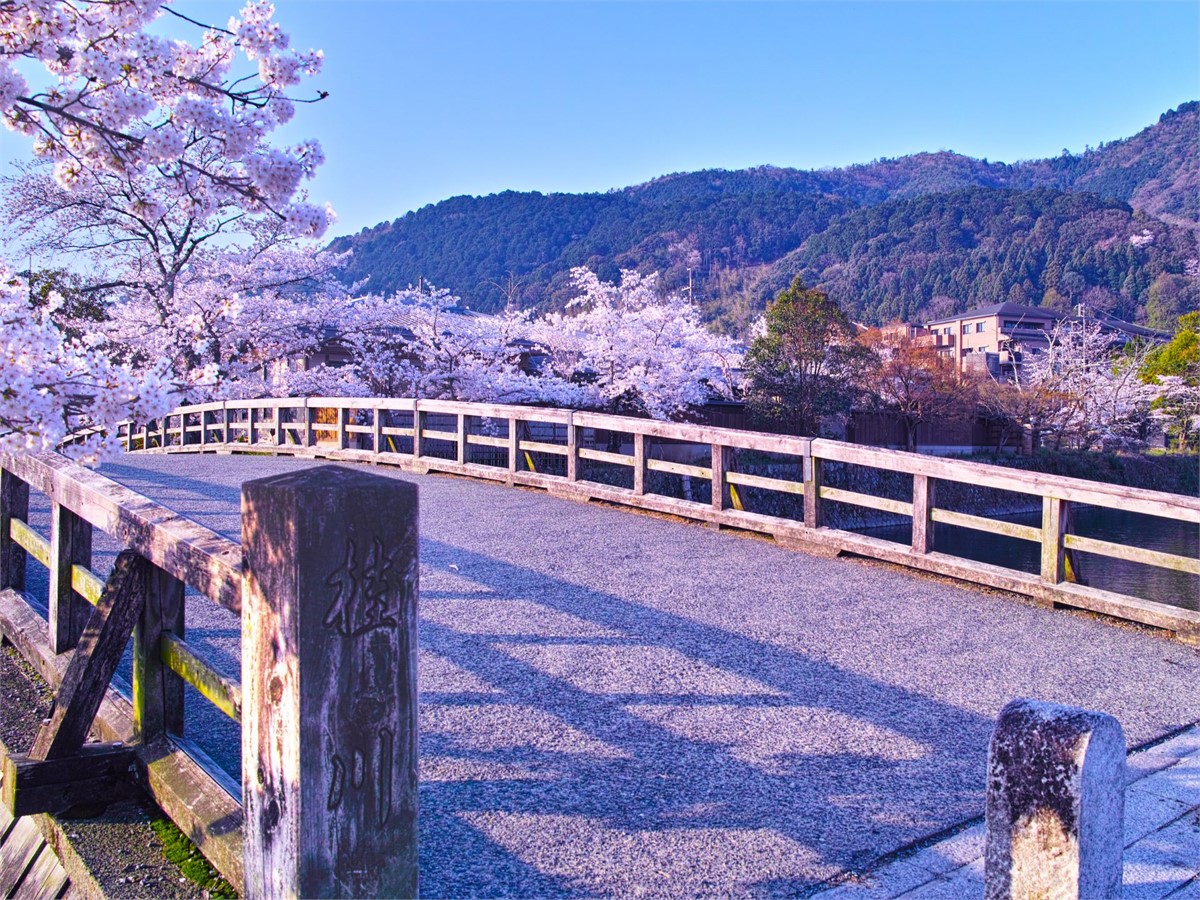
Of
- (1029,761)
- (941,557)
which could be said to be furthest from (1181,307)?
(1029,761)

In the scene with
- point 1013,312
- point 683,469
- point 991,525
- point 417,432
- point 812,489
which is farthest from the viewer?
point 1013,312

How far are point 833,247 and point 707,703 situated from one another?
131 m

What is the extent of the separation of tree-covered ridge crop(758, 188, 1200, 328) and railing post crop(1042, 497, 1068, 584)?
8546 centimetres

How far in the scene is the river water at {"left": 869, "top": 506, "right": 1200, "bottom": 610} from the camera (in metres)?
15.8

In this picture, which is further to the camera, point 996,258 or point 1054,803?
point 996,258

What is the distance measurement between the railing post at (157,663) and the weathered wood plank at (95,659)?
0.04 m

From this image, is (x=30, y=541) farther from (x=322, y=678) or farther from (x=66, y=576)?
(x=322, y=678)

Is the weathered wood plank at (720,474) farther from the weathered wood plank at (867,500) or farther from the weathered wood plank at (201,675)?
the weathered wood plank at (201,675)

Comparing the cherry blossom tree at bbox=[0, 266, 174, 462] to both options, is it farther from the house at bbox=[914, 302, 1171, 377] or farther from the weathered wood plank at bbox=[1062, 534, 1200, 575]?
the house at bbox=[914, 302, 1171, 377]

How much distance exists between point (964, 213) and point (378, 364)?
386 feet

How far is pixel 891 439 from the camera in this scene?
36406 millimetres

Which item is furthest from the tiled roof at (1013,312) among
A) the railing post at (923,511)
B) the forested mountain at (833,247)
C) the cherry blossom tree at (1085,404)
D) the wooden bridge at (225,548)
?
the railing post at (923,511)

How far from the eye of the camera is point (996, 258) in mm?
110500

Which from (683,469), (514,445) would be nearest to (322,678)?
(683,469)
